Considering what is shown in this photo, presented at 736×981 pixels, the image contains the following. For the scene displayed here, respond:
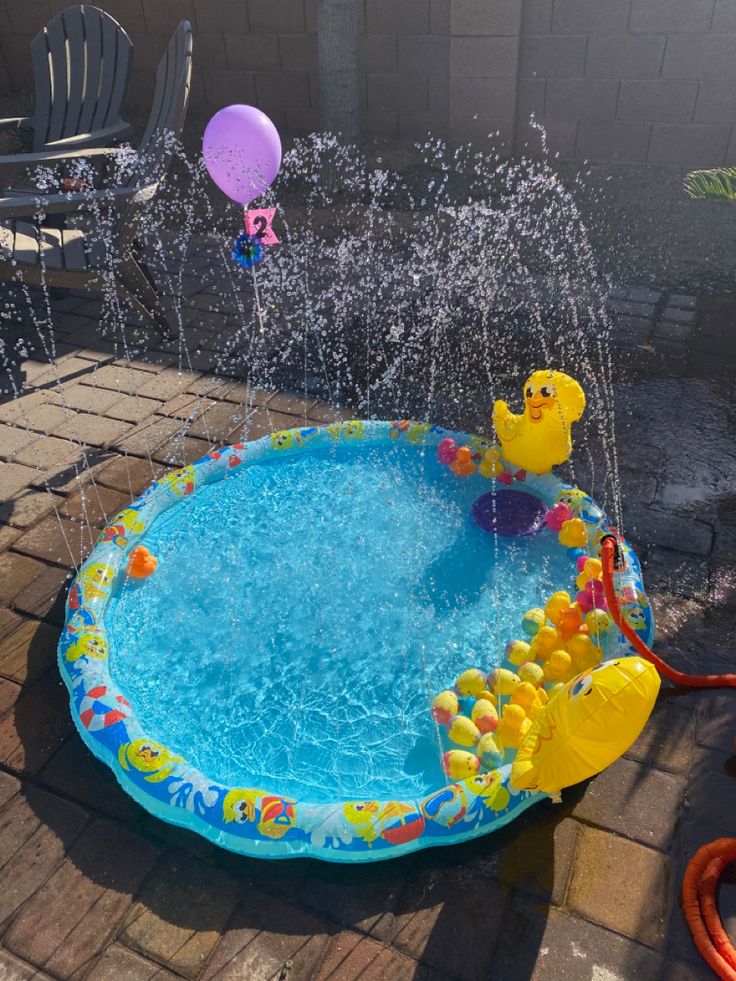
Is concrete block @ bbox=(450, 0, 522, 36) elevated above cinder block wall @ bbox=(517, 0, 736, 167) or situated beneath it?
elevated above

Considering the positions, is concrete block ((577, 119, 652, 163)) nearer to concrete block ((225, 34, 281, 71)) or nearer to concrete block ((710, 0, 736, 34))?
concrete block ((710, 0, 736, 34))

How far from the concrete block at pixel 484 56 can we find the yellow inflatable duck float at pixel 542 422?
544 centimetres

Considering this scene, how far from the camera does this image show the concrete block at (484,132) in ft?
26.2

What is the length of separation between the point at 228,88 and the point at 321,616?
771cm

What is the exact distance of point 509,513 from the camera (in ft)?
12.4

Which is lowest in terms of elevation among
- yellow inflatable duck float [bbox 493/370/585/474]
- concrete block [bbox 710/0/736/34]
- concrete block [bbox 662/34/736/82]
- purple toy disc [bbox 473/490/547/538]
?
purple toy disc [bbox 473/490/547/538]

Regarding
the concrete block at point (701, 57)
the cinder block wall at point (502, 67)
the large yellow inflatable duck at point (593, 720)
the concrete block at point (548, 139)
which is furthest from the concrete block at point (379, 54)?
the large yellow inflatable duck at point (593, 720)

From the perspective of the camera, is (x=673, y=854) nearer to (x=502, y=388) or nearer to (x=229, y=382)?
(x=502, y=388)

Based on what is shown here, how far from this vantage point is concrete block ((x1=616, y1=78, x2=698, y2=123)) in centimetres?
732

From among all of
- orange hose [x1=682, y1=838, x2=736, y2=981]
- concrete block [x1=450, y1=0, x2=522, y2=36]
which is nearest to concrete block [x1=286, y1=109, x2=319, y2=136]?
concrete block [x1=450, y1=0, x2=522, y2=36]

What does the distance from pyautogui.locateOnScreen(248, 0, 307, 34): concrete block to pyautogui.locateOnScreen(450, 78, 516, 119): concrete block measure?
1.82 meters

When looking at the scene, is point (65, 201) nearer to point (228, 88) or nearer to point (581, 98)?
point (228, 88)

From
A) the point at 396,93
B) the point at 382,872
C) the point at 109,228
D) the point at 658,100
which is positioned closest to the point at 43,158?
the point at 109,228

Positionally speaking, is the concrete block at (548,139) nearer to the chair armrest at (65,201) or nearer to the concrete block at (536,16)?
the concrete block at (536,16)
